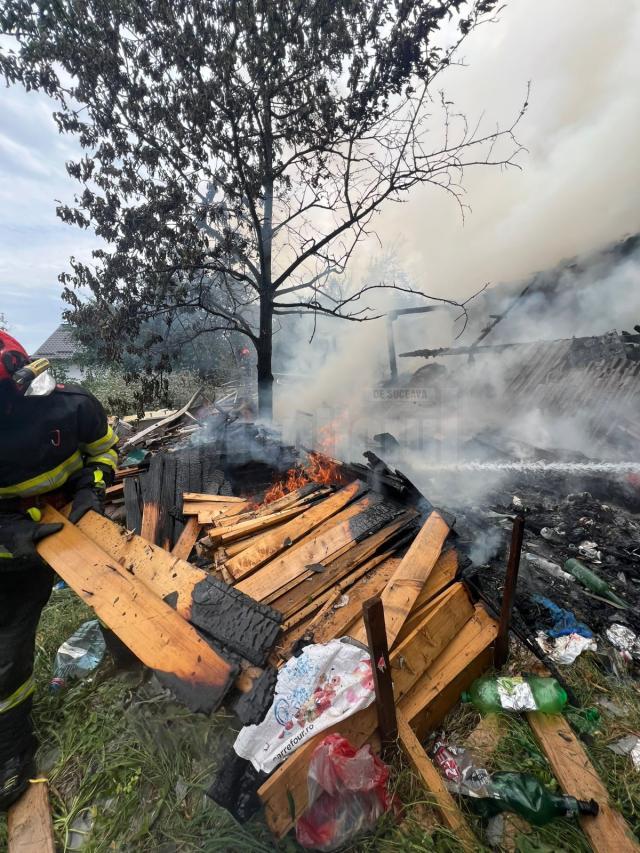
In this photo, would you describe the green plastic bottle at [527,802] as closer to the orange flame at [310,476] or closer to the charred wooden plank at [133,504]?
the orange flame at [310,476]

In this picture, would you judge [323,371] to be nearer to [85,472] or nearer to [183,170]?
[183,170]

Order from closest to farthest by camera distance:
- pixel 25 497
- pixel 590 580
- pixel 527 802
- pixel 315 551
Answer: pixel 527 802
pixel 25 497
pixel 315 551
pixel 590 580

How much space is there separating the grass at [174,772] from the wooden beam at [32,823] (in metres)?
0.06

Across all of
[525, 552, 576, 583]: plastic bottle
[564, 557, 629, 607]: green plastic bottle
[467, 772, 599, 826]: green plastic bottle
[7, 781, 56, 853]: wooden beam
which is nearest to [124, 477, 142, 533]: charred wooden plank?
[7, 781, 56, 853]: wooden beam

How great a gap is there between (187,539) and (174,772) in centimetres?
198

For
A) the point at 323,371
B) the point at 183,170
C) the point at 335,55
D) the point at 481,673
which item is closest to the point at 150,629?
the point at 481,673

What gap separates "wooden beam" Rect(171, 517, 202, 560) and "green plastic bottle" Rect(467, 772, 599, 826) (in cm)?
298

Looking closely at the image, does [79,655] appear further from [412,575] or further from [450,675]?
[450,675]

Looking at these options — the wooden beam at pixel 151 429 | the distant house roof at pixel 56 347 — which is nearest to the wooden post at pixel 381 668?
the wooden beam at pixel 151 429

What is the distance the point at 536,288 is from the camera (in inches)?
420

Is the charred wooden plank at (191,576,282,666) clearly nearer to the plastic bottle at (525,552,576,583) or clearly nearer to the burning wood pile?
the burning wood pile

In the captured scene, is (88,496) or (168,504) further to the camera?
(168,504)

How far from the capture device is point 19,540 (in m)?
2.73

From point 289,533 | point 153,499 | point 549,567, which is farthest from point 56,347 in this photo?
point 549,567
